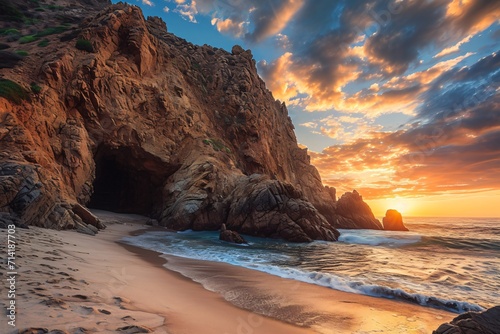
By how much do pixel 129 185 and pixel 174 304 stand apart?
110ft

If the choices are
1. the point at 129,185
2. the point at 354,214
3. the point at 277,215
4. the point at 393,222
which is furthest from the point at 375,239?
the point at 129,185

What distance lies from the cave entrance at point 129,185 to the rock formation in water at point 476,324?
28540 millimetres

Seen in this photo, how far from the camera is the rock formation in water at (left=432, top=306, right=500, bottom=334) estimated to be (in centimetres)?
343

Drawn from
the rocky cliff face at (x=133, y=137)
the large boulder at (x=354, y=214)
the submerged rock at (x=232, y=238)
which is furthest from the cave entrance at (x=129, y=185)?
the large boulder at (x=354, y=214)

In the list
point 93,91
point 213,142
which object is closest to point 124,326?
point 93,91

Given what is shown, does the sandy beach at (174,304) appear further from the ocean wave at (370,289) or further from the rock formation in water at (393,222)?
the rock formation in water at (393,222)

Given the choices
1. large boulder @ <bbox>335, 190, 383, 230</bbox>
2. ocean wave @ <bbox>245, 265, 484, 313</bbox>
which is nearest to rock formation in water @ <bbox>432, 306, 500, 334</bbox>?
ocean wave @ <bbox>245, 265, 484, 313</bbox>

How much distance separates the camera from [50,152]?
17234 millimetres

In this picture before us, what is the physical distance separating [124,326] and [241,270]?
20.2 feet

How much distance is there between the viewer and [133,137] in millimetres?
26438

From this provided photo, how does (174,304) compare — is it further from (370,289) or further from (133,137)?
(133,137)

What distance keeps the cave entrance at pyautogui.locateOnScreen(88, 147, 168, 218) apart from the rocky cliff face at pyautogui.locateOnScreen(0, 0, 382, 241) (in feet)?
0.54

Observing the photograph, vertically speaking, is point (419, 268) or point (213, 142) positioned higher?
point (213, 142)

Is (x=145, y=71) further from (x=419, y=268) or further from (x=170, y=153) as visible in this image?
(x=419, y=268)
